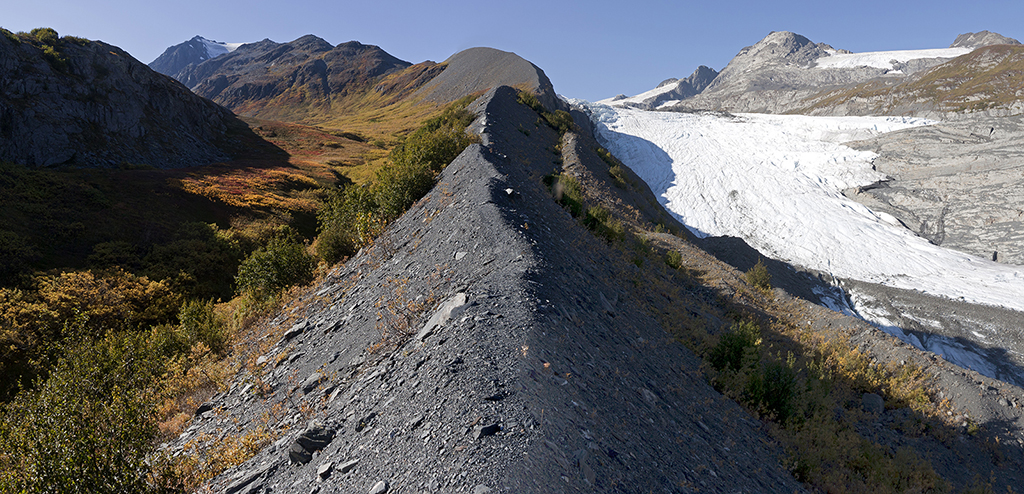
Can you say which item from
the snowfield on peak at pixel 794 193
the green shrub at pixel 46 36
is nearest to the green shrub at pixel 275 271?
the snowfield on peak at pixel 794 193

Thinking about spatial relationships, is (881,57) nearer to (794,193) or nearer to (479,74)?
(794,193)

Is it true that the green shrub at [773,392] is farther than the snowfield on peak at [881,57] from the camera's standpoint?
No

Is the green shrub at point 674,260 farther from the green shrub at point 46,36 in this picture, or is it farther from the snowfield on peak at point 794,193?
the green shrub at point 46,36

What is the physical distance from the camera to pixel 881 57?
134 metres

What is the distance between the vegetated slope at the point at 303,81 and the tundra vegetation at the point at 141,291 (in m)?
85.5

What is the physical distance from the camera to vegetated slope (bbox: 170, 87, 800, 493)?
3.69 m

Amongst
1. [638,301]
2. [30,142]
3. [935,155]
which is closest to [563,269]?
[638,301]

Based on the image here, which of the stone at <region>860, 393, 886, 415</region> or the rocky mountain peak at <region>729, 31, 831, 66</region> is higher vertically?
the rocky mountain peak at <region>729, 31, 831, 66</region>

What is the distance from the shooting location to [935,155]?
151 feet

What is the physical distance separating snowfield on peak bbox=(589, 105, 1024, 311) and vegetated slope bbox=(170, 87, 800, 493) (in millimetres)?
37782

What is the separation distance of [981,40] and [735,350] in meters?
214

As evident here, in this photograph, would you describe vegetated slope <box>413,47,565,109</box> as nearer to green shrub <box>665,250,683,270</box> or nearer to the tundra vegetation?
the tundra vegetation

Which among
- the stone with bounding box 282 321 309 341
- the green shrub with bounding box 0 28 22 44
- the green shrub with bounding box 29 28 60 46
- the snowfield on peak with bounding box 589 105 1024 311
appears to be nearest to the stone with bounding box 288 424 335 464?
the stone with bounding box 282 321 309 341

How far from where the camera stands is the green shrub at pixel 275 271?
1098 centimetres
